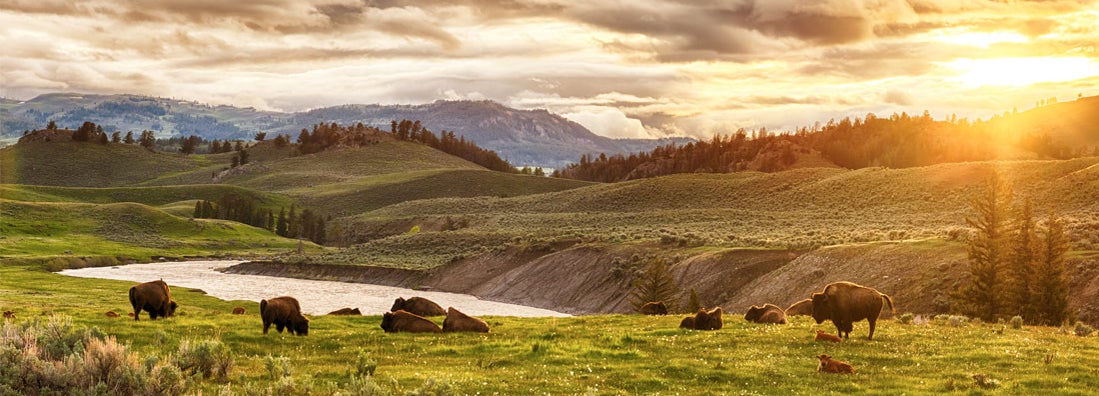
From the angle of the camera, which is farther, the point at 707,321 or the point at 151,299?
the point at 151,299

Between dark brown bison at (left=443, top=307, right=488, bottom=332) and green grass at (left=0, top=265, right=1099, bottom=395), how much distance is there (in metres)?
0.60

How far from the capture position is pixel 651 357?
23266 mm

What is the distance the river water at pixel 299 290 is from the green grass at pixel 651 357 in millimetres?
43776

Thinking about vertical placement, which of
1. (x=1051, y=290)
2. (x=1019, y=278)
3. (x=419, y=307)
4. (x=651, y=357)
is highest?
(x=1019, y=278)

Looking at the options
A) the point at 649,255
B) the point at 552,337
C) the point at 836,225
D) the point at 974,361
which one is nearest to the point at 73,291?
the point at 649,255

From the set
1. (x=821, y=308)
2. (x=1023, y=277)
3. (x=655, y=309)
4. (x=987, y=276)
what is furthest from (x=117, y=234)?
(x=821, y=308)

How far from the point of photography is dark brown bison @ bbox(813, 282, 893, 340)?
25.5m

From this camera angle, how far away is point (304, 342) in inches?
1023

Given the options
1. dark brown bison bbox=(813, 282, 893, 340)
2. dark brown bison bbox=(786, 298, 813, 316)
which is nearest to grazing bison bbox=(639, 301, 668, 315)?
dark brown bison bbox=(786, 298, 813, 316)

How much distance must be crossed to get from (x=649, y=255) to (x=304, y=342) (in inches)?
2541

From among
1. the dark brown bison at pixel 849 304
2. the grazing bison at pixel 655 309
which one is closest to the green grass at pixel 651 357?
the dark brown bison at pixel 849 304

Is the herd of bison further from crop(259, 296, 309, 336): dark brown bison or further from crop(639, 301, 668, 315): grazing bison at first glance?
crop(639, 301, 668, 315): grazing bison

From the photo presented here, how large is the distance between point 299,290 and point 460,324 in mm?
74530

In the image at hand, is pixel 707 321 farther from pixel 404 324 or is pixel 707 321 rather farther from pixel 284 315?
pixel 284 315
